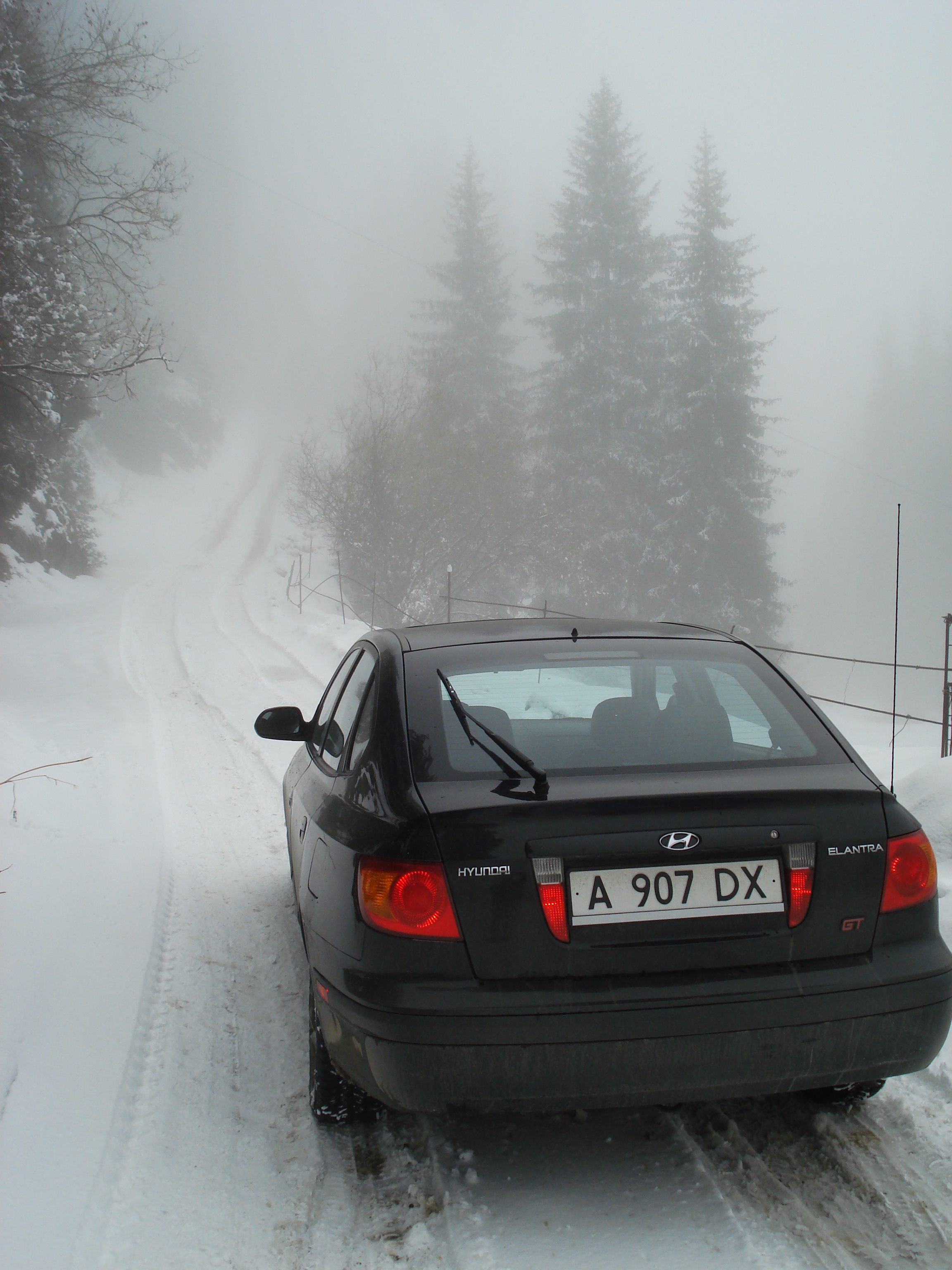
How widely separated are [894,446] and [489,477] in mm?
54272

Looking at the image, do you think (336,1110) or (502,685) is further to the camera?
(502,685)

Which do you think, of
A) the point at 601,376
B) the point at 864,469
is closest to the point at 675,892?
the point at 601,376

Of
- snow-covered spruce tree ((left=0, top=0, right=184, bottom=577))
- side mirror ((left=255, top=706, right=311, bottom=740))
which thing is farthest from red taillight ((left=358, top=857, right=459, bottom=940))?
snow-covered spruce tree ((left=0, top=0, right=184, bottom=577))

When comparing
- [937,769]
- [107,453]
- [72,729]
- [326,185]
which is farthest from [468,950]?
[326,185]

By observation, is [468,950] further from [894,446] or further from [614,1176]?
[894,446]

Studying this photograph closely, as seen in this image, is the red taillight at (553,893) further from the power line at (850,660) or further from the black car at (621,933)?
the power line at (850,660)

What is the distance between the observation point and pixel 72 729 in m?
9.07

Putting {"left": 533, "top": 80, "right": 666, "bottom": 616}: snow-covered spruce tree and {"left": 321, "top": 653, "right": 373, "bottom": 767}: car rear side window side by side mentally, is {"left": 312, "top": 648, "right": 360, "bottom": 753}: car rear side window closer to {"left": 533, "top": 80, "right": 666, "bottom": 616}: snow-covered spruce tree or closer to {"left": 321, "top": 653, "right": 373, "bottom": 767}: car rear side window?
{"left": 321, "top": 653, "right": 373, "bottom": 767}: car rear side window

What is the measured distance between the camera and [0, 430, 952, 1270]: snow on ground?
2219 millimetres

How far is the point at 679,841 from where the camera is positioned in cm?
219

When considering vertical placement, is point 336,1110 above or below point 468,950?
below

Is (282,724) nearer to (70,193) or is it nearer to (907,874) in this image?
(907,874)

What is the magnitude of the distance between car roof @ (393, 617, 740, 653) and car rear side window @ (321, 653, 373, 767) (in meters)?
0.21

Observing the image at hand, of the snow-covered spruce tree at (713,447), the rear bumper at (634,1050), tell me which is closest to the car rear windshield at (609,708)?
the rear bumper at (634,1050)
